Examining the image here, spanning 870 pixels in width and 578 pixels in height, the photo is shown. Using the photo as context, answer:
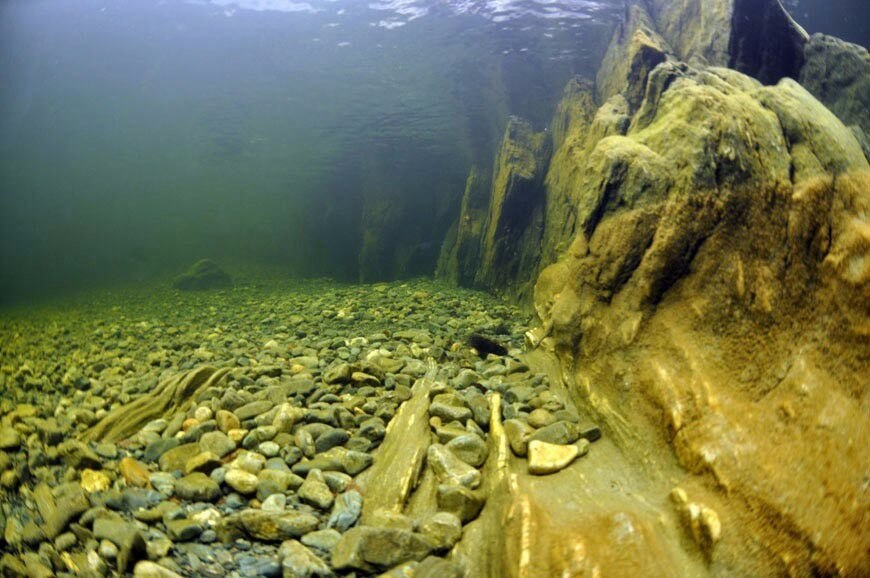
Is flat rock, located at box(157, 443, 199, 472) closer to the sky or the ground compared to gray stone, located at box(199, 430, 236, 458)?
closer to the ground

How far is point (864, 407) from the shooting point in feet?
5.74

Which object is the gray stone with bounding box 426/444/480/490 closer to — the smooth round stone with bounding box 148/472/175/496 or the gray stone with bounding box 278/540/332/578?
the gray stone with bounding box 278/540/332/578

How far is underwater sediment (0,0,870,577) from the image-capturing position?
1.85 metres

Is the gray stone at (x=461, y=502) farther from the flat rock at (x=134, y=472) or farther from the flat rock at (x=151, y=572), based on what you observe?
the flat rock at (x=134, y=472)

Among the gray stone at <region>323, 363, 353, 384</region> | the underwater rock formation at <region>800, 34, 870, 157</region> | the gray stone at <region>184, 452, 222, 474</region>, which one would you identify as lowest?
the gray stone at <region>323, 363, 353, 384</region>

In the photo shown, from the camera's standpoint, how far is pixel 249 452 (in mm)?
2846

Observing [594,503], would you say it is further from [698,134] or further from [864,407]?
[698,134]

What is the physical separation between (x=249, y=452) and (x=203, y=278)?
15.3 metres

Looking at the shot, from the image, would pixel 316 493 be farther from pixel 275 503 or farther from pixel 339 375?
pixel 339 375

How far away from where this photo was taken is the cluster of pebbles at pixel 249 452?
1990 mm

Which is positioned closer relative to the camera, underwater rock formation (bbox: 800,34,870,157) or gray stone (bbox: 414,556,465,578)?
gray stone (bbox: 414,556,465,578)

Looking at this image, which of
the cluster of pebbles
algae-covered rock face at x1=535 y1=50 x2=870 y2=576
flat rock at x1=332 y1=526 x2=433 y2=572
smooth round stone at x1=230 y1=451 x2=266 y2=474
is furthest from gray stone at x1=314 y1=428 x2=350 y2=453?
algae-covered rock face at x1=535 y1=50 x2=870 y2=576

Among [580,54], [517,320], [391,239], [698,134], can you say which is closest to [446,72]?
[580,54]

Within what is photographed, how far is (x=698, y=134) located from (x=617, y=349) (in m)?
1.62
